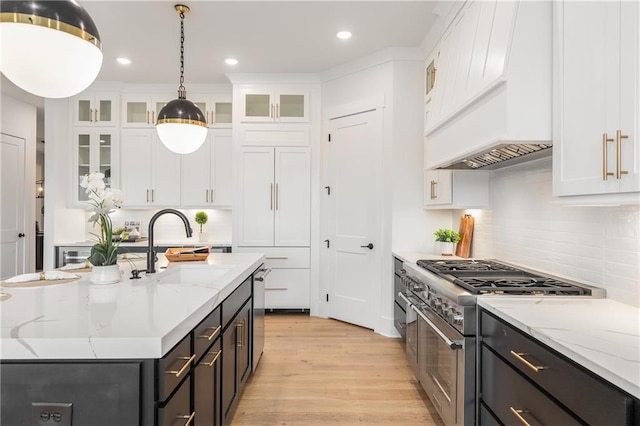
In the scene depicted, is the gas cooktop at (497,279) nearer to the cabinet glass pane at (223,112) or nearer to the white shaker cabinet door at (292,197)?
the white shaker cabinet door at (292,197)

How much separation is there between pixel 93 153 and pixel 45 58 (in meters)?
4.08

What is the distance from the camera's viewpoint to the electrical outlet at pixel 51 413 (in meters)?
1.10

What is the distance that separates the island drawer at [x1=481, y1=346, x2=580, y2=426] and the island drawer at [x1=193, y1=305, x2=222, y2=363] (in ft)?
4.08

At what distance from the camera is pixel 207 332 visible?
1.67 metres

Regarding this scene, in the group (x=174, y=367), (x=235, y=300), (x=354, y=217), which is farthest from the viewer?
(x=354, y=217)

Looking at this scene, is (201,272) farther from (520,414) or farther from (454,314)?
(520,414)

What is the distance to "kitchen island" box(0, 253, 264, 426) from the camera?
1.11 meters

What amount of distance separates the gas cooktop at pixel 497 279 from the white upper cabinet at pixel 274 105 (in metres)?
2.71

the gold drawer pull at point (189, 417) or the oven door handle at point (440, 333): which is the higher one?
the oven door handle at point (440, 333)

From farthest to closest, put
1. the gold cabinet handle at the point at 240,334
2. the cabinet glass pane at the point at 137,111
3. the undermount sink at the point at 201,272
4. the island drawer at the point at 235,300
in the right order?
the cabinet glass pane at the point at 137,111 → the undermount sink at the point at 201,272 → the gold cabinet handle at the point at 240,334 → the island drawer at the point at 235,300

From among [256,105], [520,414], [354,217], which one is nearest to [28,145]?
[256,105]

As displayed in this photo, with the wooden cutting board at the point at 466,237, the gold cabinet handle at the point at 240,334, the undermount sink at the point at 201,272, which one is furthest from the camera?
the wooden cutting board at the point at 466,237

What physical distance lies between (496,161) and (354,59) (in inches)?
88.4

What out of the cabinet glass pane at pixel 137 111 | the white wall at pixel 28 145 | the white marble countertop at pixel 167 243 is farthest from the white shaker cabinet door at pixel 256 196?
the white wall at pixel 28 145
